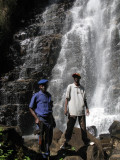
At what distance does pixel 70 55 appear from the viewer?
1894 cm

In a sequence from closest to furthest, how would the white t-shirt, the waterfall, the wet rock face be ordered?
the white t-shirt, the waterfall, the wet rock face

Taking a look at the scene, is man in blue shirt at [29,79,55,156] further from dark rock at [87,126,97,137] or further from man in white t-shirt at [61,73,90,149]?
dark rock at [87,126,97,137]

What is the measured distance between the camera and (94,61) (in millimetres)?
17875

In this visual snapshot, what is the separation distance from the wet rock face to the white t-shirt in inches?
425

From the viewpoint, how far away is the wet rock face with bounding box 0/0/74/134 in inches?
635

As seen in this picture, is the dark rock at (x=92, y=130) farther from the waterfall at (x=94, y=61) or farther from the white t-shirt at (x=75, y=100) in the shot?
the white t-shirt at (x=75, y=100)

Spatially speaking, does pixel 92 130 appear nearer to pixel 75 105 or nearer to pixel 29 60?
pixel 75 105

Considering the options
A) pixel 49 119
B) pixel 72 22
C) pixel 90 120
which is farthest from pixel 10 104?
pixel 49 119

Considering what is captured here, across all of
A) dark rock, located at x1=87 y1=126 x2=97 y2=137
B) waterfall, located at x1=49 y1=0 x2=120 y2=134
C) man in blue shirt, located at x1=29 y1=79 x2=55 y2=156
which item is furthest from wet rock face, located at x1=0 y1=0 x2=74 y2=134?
man in blue shirt, located at x1=29 y1=79 x2=55 y2=156

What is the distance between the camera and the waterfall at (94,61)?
47.3 feet

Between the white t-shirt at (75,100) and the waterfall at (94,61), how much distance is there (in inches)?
292

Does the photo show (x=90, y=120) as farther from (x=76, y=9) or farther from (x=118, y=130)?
(x=76, y=9)

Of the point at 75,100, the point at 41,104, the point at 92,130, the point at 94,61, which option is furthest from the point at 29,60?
the point at 41,104

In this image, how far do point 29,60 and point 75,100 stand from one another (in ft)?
47.4
